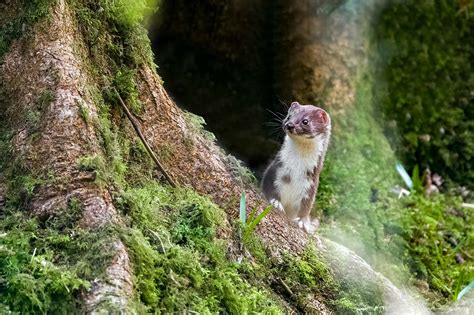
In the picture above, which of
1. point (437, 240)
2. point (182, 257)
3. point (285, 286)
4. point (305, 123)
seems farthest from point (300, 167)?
point (182, 257)

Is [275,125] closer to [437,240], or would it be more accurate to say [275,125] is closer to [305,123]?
[305,123]

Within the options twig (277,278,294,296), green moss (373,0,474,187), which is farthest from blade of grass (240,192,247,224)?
green moss (373,0,474,187)

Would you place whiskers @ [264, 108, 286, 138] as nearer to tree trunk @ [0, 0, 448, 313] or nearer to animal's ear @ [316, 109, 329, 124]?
animal's ear @ [316, 109, 329, 124]

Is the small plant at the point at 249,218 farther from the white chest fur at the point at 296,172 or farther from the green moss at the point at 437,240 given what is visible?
the green moss at the point at 437,240

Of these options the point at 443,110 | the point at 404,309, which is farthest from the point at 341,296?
the point at 443,110

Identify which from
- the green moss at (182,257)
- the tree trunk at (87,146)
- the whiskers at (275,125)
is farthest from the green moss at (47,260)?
the whiskers at (275,125)

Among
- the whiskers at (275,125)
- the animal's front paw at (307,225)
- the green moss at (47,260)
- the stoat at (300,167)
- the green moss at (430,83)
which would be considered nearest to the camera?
the green moss at (47,260)

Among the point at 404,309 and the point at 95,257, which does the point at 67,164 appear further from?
the point at 404,309
